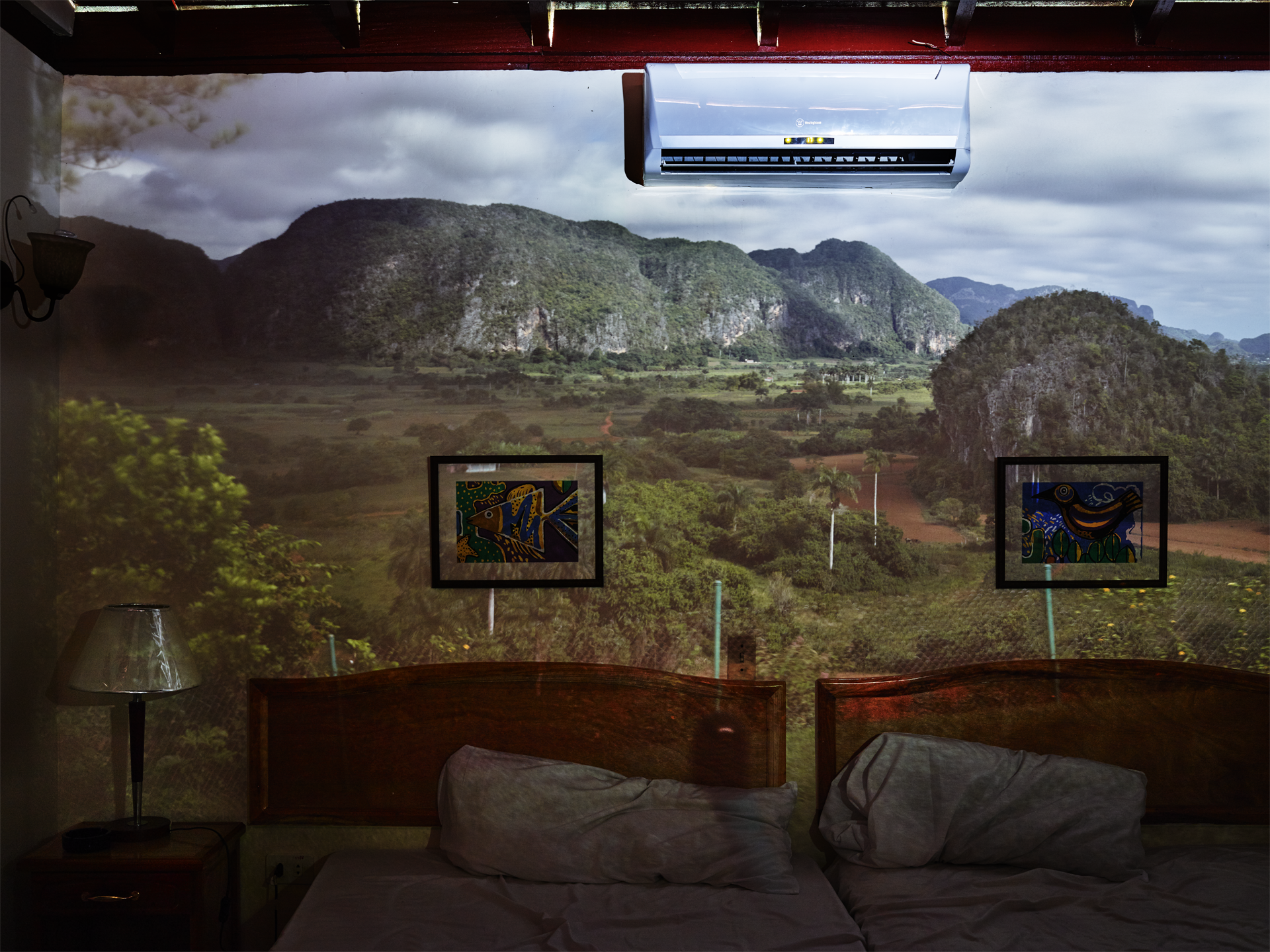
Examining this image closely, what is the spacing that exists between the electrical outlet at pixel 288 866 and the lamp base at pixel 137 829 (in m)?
0.35

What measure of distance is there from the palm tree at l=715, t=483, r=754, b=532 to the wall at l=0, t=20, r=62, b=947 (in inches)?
91.1

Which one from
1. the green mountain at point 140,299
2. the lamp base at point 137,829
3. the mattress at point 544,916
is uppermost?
the green mountain at point 140,299

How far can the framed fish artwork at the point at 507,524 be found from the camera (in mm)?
3064

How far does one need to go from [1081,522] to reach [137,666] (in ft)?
10.5

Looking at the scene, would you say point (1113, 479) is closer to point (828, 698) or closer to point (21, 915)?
point (828, 698)

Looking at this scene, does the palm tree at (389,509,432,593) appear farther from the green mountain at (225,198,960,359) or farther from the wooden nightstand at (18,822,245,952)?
the wooden nightstand at (18,822,245,952)

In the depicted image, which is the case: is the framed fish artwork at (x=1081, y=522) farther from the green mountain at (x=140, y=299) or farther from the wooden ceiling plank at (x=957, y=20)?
the green mountain at (x=140, y=299)

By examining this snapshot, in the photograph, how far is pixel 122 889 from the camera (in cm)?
262

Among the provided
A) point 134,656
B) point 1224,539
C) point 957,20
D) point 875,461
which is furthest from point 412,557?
point 1224,539

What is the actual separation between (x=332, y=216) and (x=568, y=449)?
1.19m

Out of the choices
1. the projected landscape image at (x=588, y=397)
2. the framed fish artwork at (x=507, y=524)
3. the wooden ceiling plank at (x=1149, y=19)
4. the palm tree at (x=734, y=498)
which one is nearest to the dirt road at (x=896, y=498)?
the projected landscape image at (x=588, y=397)

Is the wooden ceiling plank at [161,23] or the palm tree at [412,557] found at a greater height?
the wooden ceiling plank at [161,23]

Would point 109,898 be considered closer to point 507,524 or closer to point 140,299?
point 507,524

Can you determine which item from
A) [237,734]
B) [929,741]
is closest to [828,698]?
[929,741]
